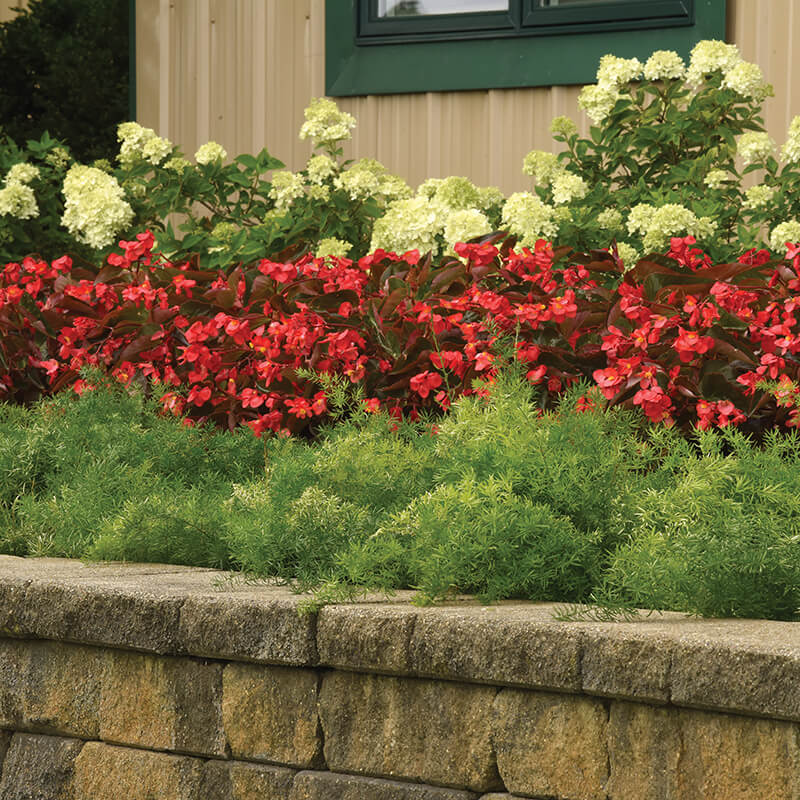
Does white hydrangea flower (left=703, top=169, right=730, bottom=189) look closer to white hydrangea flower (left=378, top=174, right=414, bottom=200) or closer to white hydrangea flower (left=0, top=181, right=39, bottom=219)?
white hydrangea flower (left=378, top=174, right=414, bottom=200)

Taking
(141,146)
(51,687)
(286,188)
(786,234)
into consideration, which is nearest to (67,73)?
(141,146)

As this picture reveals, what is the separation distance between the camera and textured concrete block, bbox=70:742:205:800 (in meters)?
2.68

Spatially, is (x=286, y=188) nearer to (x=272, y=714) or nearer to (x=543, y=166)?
(x=543, y=166)

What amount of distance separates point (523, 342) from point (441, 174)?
103 inches

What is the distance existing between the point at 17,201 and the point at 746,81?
2.82m

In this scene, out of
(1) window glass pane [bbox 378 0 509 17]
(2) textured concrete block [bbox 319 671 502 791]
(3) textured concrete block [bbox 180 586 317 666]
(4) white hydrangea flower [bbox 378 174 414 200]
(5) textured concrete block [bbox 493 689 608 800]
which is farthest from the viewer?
(1) window glass pane [bbox 378 0 509 17]

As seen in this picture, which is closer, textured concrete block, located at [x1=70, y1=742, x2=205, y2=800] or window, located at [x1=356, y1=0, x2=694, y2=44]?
textured concrete block, located at [x1=70, y1=742, x2=205, y2=800]

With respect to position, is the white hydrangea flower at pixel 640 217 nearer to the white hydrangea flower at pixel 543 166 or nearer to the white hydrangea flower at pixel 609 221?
the white hydrangea flower at pixel 609 221

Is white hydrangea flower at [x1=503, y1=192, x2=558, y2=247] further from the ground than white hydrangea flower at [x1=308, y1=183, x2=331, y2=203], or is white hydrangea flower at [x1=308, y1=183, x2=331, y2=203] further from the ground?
white hydrangea flower at [x1=308, y1=183, x2=331, y2=203]

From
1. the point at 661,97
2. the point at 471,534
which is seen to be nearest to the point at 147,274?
the point at 661,97

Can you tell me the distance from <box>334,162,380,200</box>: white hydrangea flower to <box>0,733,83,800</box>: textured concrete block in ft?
8.88

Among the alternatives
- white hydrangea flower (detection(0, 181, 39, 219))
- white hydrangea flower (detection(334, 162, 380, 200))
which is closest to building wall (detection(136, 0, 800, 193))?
white hydrangea flower (detection(334, 162, 380, 200))

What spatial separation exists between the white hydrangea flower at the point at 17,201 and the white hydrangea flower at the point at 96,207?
0.34 m

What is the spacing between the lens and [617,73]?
4.90m
